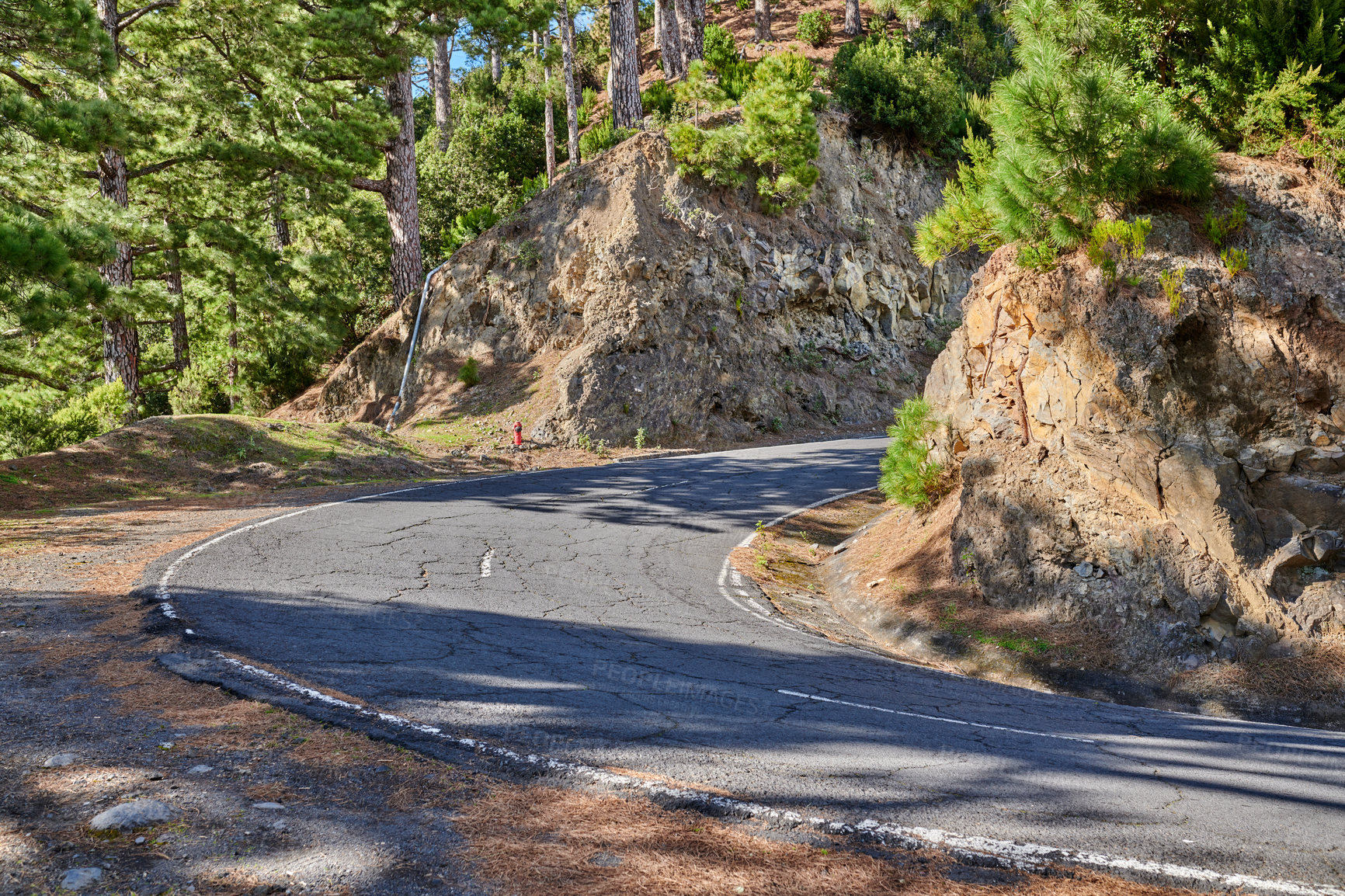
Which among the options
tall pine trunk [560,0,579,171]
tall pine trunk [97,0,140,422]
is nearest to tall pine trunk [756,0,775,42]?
tall pine trunk [560,0,579,171]

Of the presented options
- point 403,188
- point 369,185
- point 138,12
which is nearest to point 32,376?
point 138,12

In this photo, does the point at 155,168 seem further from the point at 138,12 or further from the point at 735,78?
the point at 735,78

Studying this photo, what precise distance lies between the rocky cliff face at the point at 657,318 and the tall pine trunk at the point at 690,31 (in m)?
7.91

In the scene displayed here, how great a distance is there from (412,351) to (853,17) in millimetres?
27105

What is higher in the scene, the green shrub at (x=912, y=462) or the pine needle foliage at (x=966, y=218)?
the pine needle foliage at (x=966, y=218)

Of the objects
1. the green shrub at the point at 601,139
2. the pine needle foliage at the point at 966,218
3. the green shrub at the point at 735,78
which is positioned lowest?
the pine needle foliage at the point at 966,218

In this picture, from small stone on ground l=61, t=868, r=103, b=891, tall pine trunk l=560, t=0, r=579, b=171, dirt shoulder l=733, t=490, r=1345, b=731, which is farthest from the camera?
tall pine trunk l=560, t=0, r=579, b=171

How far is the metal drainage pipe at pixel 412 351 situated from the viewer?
25.8m

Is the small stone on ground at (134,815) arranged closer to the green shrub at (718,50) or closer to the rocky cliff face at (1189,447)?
the rocky cliff face at (1189,447)

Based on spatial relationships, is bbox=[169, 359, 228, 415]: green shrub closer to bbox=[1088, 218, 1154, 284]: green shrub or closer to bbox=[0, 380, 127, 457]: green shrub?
bbox=[0, 380, 127, 457]: green shrub

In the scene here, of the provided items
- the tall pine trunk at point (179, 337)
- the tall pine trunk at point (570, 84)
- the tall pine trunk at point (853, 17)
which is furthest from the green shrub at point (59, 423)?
the tall pine trunk at point (853, 17)

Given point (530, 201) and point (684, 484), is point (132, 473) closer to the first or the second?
point (684, 484)

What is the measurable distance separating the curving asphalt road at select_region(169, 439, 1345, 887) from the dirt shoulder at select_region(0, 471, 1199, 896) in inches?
17.9

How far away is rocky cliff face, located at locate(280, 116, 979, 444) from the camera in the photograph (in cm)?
2467
